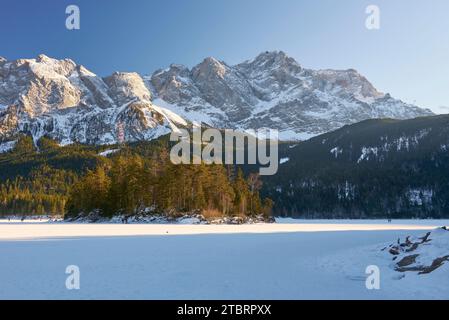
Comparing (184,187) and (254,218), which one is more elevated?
(184,187)

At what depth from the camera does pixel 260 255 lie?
90.1 feet

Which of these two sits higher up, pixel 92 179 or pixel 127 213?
pixel 92 179

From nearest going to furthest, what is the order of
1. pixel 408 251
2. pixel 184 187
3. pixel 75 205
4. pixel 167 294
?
pixel 167 294 → pixel 408 251 → pixel 184 187 → pixel 75 205

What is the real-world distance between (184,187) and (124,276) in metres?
76.4

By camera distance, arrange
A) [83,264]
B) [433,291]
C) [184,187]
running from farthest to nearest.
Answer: [184,187] → [83,264] → [433,291]

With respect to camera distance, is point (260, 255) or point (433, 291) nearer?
point (433, 291)

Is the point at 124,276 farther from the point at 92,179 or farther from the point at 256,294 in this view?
the point at 92,179

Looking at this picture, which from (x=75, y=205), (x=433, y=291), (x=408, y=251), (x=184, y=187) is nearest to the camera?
(x=433, y=291)

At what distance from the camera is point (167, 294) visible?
1505 centimetres
